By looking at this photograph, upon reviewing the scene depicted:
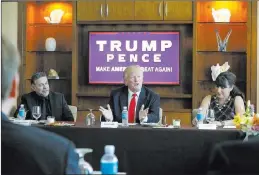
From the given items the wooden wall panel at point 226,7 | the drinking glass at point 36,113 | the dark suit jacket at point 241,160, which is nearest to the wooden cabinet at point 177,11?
the wooden wall panel at point 226,7

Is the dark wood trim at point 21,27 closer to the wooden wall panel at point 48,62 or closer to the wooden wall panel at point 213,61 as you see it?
the wooden wall panel at point 48,62

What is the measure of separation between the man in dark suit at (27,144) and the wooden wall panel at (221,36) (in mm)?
3740

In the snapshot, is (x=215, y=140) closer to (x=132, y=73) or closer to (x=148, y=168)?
(x=148, y=168)

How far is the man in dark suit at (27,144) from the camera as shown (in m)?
1.86

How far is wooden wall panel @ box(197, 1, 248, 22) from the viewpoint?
5.39 meters

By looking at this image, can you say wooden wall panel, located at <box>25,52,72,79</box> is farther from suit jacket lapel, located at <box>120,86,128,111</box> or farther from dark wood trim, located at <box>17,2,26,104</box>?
suit jacket lapel, located at <box>120,86,128,111</box>

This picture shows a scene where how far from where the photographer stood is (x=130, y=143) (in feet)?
10.8

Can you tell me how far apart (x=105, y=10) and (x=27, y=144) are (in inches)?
147

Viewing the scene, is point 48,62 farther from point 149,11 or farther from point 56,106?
point 56,106

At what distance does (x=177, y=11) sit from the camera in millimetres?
5391

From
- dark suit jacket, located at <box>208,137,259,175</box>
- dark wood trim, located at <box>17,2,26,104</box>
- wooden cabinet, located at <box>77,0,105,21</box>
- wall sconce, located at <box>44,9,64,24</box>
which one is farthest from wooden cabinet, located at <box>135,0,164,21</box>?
dark suit jacket, located at <box>208,137,259,175</box>

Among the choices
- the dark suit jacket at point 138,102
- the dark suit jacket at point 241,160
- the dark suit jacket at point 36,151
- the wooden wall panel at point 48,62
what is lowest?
the dark suit jacket at point 241,160

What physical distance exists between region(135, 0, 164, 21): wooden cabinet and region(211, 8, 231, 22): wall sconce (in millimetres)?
549

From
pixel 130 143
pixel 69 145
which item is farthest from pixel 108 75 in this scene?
pixel 69 145
